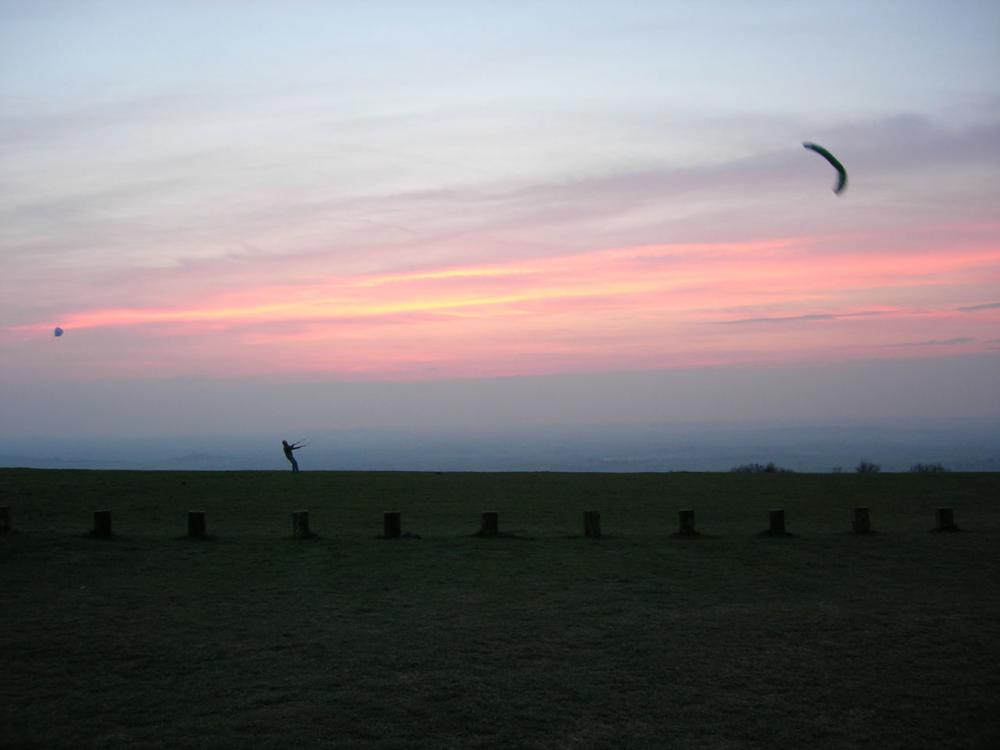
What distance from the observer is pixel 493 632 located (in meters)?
8.87

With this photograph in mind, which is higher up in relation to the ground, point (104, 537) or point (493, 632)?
point (104, 537)

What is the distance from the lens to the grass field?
6.41 metres

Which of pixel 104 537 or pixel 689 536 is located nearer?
pixel 104 537

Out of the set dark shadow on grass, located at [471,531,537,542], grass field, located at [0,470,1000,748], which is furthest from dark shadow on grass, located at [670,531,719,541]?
dark shadow on grass, located at [471,531,537,542]

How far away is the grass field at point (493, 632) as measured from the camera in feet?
21.0

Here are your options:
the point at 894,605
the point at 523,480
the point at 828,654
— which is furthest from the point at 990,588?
the point at 523,480

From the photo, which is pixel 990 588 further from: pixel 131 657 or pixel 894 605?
pixel 131 657

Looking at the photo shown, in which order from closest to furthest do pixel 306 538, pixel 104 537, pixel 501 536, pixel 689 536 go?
1. pixel 104 537
2. pixel 306 538
3. pixel 501 536
4. pixel 689 536

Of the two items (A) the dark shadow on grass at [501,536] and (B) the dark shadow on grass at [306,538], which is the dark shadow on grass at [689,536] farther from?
(B) the dark shadow on grass at [306,538]

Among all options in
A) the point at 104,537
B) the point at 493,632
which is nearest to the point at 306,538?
the point at 104,537

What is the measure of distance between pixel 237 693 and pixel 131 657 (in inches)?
59.4

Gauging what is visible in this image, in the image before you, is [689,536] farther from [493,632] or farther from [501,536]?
[493,632]

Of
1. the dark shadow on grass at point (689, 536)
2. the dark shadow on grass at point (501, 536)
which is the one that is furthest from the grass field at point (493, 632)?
the dark shadow on grass at point (689, 536)

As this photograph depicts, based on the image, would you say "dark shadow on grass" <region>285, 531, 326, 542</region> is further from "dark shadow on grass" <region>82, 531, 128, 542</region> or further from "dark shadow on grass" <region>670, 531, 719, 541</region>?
"dark shadow on grass" <region>670, 531, 719, 541</region>
